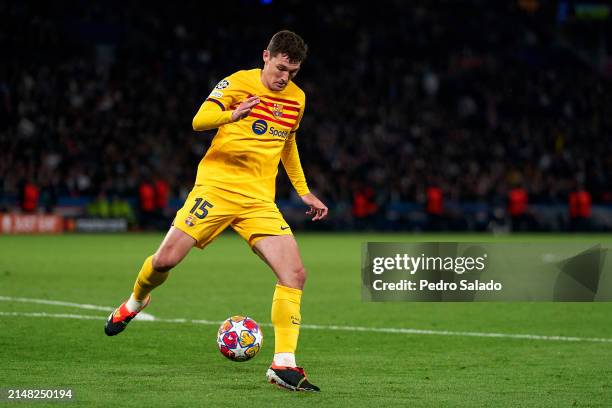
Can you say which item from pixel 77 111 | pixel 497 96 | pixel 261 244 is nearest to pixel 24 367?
pixel 261 244

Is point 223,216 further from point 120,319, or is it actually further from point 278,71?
point 120,319

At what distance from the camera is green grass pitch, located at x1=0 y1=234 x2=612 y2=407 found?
6.53m

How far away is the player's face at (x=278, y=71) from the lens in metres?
7.06

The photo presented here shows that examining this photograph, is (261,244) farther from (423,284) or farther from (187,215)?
(423,284)

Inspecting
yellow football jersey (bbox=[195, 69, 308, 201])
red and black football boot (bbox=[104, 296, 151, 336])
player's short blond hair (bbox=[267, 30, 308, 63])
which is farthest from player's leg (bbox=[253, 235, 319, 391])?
red and black football boot (bbox=[104, 296, 151, 336])

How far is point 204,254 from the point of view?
69.9 ft

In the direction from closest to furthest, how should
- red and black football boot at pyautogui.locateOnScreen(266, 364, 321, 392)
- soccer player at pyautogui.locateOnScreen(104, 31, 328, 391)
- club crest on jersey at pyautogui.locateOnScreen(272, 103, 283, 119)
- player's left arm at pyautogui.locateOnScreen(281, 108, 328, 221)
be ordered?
red and black football boot at pyautogui.locateOnScreen(266, 364, 321, 392)
soccer player at pyautogui.locateOnScreen(104, 31, 328, 391)
club crest on jersey at pyautogui.locateOnScreen(272, 103, 283, 119)
player's left arm at pyautogui.locateOnScreen(281, 108, 328, 221)

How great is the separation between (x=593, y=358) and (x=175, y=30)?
27567 mm

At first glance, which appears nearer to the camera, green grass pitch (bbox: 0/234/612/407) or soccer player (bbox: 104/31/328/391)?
green grass pitch (bbox: 0/234/612/407)

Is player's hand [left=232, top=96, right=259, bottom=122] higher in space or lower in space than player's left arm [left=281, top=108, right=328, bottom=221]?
higher

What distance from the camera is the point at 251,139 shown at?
7.32 metres

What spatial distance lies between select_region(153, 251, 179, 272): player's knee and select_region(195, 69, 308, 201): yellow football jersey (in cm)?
52

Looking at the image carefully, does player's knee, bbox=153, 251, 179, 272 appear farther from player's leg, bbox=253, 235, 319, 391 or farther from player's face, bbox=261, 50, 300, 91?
player's face, bbox=261, 50, 300, 91

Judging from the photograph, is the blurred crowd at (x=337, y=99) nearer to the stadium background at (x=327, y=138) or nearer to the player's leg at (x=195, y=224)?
the stadium background at (x=327, y=138)
